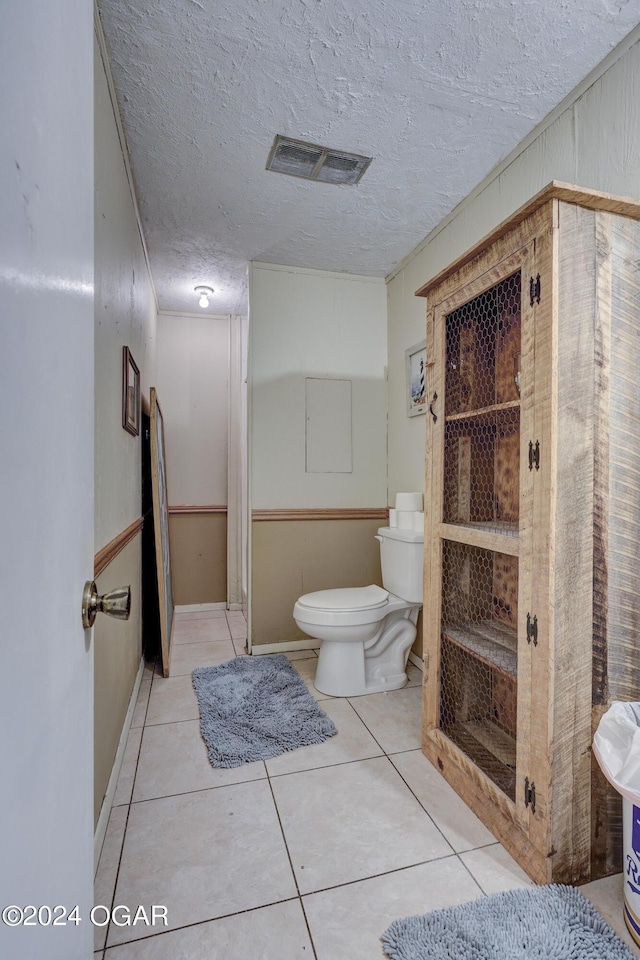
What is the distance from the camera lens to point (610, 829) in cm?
129

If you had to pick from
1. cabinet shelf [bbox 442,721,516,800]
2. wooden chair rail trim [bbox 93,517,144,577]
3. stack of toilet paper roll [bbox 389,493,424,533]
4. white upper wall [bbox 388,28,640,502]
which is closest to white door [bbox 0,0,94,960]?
wooden chair rail trim [bbox 93,517,144,577]

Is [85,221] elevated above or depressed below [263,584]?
above

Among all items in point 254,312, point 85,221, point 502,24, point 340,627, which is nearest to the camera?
point 85,221

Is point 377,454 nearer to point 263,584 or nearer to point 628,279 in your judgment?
point 263,584

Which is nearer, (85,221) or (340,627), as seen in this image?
(85,221)

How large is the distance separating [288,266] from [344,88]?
4.47 feet

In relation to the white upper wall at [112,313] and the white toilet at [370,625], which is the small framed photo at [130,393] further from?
the white toilet at [370,625]

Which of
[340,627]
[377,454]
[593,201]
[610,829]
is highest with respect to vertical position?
[593,201]

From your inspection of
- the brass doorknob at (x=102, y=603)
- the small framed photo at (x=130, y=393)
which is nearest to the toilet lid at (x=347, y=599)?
the small framed photo at (x=130, y=393)

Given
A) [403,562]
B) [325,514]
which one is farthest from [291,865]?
[325,514]

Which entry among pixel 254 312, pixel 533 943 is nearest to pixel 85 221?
pixel 533 943

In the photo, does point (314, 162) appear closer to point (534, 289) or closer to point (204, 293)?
point (534, 289)

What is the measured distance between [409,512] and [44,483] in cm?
211

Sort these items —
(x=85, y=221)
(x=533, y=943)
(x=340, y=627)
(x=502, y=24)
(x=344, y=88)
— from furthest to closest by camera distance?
(x=340, y=627) < (x=344, y=88) < (x=502, y=24) < (x=533, y=943) < (x=85, y=221)
